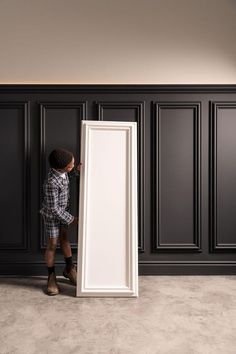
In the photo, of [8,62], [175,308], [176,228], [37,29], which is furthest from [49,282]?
[37,29]

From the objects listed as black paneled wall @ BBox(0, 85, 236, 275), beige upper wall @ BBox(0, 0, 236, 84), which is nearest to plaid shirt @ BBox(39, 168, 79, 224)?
black paneled wall @ BBox(0, 85, 236, 275)

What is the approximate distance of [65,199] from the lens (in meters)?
2.74

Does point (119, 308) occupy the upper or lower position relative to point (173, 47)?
lower

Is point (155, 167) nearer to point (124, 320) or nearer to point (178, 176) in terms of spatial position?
point (178, 176)

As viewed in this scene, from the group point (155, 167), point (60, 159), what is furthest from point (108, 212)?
point (155, 167)

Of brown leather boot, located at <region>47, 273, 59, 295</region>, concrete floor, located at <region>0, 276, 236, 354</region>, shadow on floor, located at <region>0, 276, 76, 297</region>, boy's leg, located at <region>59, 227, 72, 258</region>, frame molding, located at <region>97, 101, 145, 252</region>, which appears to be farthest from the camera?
frame molding, located at <region>97, 101, 145, 252</region>

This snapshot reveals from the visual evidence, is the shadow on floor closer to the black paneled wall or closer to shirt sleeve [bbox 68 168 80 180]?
the black paneled wall

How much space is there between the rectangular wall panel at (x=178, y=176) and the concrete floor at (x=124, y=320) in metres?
0.47

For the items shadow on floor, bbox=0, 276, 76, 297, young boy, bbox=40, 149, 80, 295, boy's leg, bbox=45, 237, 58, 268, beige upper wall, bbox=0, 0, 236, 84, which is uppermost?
beige upper wall, bbox=0, 0, 236, 84

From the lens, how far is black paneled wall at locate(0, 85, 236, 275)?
307 cm

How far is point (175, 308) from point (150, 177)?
1221 millimetres

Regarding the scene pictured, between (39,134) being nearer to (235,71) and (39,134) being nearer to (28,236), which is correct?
(28,236)

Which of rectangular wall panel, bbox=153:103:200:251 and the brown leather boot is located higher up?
rectangular wall panel, bbox=153:103:200:251

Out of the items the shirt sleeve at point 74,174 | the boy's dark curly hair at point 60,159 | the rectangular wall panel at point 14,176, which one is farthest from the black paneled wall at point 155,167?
the boy's dark curly hair at point 60,159
